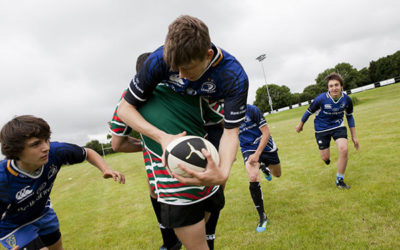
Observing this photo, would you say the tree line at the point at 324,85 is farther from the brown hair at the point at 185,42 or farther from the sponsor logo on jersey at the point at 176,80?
the brown hair at the point at 185,42

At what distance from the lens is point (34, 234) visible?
306 cm

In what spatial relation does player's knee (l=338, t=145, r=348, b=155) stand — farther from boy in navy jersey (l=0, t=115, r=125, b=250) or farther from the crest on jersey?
the crest on jersey

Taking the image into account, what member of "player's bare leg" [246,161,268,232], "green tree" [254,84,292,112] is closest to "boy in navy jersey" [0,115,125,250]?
"player's bare leg" [246,161,268,232]

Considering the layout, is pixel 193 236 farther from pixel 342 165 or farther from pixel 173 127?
pixel 342 165

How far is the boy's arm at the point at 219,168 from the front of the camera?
1697 millimetres

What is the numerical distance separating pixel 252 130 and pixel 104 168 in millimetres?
3528

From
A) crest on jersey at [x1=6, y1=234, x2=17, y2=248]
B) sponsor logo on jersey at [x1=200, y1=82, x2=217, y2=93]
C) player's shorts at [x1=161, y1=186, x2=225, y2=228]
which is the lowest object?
crest on jersey at [x1=6, y1=234, x2=17, y2=248]

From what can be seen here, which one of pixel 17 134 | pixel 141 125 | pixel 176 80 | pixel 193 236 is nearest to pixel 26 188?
pixel 17 134

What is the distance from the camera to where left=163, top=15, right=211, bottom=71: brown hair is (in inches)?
72.0

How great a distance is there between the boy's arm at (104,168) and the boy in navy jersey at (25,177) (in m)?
0.01

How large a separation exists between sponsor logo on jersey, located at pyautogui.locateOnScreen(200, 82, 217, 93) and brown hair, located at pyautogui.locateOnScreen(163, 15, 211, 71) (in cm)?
35

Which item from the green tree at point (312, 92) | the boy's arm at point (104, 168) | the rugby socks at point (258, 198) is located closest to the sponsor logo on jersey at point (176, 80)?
the boy's arm at point (104, 168)

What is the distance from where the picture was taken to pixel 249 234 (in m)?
4.39

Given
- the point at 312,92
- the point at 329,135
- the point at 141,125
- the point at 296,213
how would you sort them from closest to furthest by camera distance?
the point at 141,125
the point at 296,213
the point at 329,135
the point at 312,92
